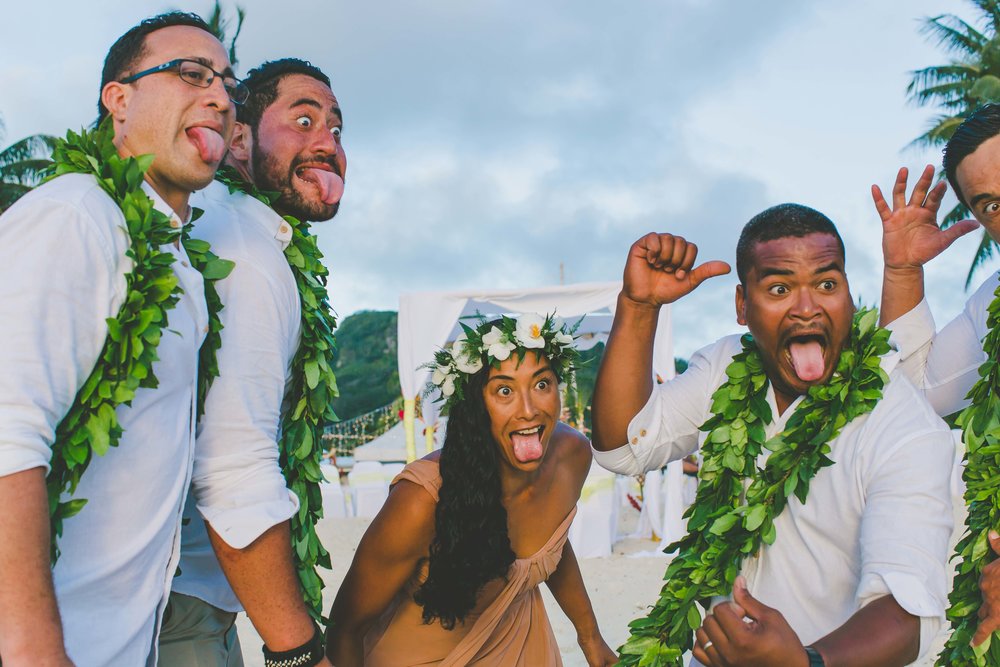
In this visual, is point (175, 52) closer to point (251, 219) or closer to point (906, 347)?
point (251, 219)

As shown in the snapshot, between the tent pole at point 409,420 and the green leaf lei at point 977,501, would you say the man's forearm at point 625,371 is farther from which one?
the tent pole at point 409,420

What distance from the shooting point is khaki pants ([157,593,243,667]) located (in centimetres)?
228

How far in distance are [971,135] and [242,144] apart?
98.6 inches

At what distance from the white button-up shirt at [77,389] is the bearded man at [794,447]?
4.19 ft

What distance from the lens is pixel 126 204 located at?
1896mm

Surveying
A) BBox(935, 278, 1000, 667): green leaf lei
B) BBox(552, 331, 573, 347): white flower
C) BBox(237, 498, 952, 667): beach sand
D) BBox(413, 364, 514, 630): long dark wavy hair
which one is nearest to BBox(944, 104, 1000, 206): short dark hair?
BBox(935, 278, 1000, 667): green leaf lei

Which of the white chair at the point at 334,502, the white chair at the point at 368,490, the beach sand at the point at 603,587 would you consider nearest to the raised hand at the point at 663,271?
the beach sand at the point at 603,587

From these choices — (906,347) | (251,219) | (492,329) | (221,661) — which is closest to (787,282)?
(906,347)

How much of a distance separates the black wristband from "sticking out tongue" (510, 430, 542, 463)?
1339 mm

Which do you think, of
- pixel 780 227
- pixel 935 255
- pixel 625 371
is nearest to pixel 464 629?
pixel 625 371

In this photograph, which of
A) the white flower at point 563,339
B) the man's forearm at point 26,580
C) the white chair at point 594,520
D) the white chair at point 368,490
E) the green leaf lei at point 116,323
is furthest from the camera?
the white chair at point 368,490

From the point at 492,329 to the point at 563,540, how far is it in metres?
0.95

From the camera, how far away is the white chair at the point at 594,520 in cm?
1091

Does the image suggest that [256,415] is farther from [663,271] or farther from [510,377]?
[510,377]
